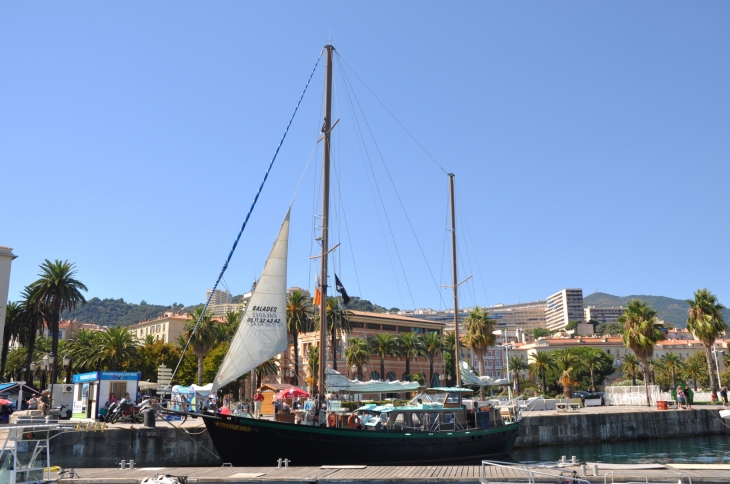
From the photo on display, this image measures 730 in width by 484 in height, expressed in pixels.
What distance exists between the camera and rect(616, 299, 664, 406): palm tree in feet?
176

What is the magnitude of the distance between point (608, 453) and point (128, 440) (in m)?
27.4

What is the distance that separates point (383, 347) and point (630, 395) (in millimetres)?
43688

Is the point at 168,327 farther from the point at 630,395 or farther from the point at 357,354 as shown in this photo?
the point at 630,395

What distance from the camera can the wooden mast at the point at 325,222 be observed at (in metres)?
29.5

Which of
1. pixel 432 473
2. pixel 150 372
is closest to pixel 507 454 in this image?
pixel 432 473

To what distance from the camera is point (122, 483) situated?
1972 centimetres

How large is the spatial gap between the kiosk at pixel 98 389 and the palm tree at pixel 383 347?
60453 mm

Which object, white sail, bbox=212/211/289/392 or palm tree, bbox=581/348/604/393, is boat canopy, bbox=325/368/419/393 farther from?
palm tree, bbox=581/348/604/393

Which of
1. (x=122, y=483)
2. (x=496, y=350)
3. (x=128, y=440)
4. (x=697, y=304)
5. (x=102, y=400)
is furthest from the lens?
(x=496, y=350)

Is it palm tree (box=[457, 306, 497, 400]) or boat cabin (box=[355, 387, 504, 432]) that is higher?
palm tree (box=[457, 306, 497, 400])

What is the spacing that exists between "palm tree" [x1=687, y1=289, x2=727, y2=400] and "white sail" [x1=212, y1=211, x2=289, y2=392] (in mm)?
42295

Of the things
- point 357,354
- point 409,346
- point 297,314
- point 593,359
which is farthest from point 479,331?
point 593,359

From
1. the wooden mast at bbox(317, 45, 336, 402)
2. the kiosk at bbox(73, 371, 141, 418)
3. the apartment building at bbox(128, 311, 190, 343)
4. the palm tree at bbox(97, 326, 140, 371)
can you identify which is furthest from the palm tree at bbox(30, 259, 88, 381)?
the apartment building at bbox(128, 311, 190, 343)

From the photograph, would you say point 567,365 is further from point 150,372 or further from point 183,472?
point 183,472
